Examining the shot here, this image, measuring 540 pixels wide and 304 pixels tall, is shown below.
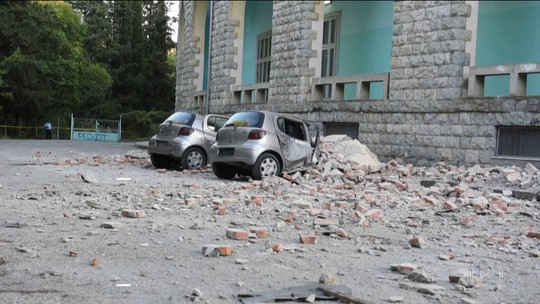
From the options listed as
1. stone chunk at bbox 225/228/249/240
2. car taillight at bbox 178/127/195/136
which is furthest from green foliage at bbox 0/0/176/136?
stone chunk at bbox 225/228/249/240

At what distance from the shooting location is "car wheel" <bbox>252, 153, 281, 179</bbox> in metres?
13.4

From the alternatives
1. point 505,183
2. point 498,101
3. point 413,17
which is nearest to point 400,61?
point 413,17

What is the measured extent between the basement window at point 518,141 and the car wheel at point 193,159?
7.13m

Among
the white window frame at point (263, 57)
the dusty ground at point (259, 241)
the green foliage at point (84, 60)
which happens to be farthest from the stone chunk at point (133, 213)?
the green foliage at point (84, 60)

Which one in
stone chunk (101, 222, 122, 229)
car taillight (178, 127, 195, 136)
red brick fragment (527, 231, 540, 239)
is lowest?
stone chunk (101, 222, 122, 229)

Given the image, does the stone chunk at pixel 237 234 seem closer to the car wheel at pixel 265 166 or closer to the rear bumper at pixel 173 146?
the car wheel at pixel 265 166

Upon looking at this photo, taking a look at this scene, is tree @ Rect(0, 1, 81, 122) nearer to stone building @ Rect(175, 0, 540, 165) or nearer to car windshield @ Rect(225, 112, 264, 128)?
stone building @ Rect(175, 0, 540, 165)

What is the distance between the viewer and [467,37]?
51.7 feet

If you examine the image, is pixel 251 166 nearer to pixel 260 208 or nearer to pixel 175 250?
pixel 260 208

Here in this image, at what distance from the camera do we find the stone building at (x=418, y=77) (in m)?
14.8

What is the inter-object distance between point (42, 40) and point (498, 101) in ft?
123

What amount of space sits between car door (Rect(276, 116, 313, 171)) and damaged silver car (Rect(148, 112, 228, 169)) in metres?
2.75

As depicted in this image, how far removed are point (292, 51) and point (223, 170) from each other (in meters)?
8.53

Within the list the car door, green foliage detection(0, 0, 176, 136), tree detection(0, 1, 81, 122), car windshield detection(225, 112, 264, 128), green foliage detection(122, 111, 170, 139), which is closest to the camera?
car windshield detection(225, 112, 264, 128)
